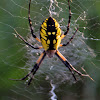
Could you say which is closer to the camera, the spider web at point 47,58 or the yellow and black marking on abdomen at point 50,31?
the yellow and black marking on abdomen at point 50,31

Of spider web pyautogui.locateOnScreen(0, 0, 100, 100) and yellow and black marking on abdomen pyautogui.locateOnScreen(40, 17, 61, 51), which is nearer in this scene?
yellow and black marking on abdomen pyautogui.locateOnScreen(40, 17, 61, 51)

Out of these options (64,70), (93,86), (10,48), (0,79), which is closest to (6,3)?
(10,48)

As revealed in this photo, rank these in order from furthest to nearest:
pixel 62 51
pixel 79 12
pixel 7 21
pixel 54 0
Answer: pixel 62 51, pixel 7 21, pixel 79 12, pixel 54 0

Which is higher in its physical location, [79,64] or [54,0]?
[54,0]

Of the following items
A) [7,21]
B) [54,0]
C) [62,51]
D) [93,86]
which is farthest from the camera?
[93,86]

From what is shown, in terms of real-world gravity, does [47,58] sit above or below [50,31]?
below

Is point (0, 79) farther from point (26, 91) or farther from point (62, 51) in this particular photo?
point (62, 51)

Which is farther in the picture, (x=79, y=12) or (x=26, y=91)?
(x=26, y=91)

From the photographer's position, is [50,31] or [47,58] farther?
[47,58]
